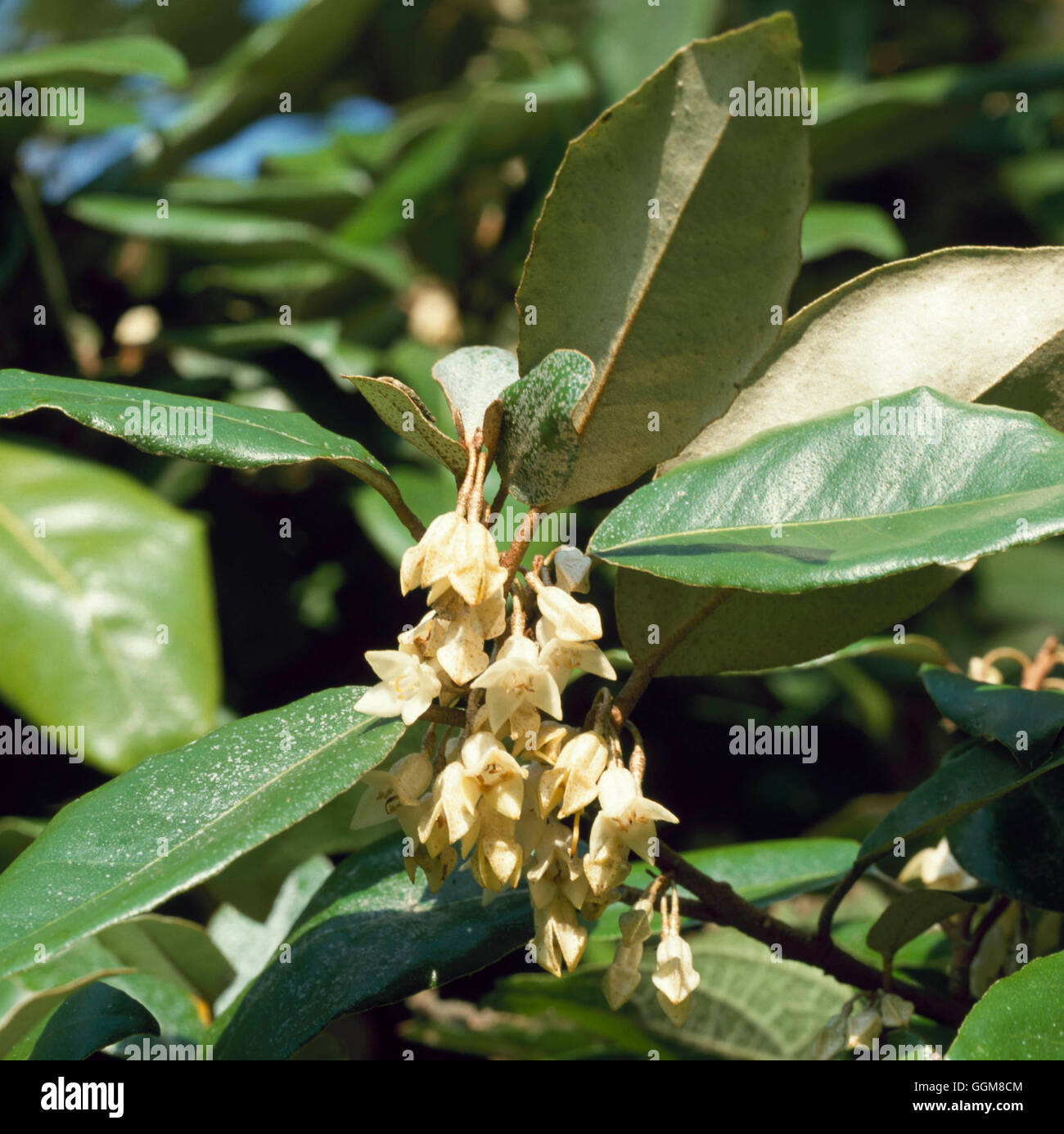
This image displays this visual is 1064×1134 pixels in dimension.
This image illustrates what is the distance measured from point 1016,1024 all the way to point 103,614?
1.03m

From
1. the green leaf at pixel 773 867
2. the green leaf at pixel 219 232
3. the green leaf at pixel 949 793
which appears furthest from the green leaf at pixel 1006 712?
the green leaf at pixel 219 232

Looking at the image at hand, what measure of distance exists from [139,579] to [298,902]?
43 centimetres

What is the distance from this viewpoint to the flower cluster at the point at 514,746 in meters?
0.60

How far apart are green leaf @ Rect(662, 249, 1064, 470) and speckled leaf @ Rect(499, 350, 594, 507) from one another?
159 mm

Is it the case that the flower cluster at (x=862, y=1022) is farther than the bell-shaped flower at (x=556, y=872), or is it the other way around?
the flower cluster at (x=862, y=1022)


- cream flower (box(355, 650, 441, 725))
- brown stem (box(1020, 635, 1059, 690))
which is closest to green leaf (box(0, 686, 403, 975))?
cream flower (box(355, 650, 441, 725))

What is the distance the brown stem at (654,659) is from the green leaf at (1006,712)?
0.22m

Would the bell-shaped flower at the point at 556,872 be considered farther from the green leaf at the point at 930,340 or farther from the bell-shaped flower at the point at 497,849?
the green leaf at the point at 930,340

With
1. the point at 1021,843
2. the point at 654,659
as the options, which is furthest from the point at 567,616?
the point at 1021,843

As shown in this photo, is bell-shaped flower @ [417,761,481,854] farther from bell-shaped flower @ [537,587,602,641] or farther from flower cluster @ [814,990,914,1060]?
flower cluster @ [814,990,914,1060]

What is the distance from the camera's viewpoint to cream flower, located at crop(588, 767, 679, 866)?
0.61 meters
